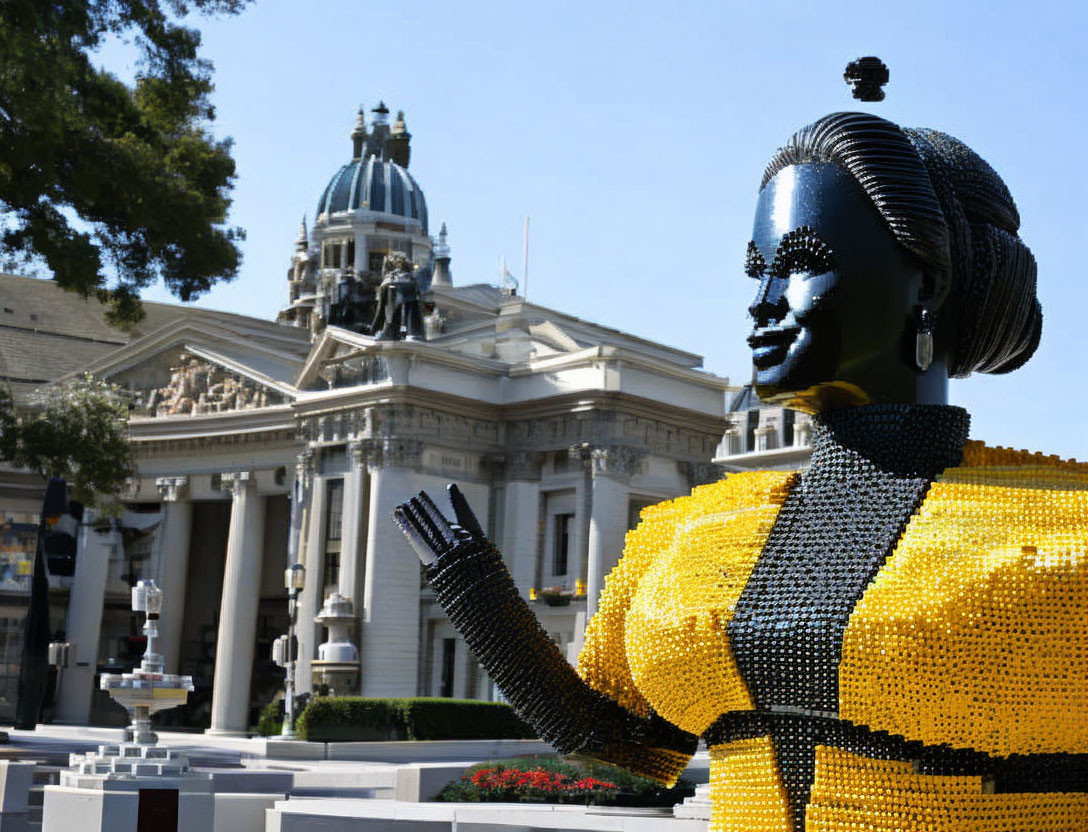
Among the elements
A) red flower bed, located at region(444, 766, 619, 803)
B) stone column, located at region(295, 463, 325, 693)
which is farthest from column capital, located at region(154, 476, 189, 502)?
red flower bed, located at region(444, 766, 619, 803)

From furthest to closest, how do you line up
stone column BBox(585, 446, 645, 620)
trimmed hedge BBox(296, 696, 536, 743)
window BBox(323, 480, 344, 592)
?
window BBox(323, 480, 344, 592) → stone column BBox(585, 446, 645, 620) → trimmed hedge BBox(296, 696, 536, 743)

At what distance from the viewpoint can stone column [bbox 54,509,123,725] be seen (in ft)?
155

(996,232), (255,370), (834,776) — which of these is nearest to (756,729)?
(834,776)

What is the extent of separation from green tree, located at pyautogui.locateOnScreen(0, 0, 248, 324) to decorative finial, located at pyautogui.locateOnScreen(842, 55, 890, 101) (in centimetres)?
1340

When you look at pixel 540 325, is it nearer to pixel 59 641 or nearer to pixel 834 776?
pixel 59 641

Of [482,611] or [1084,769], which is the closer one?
[1084,769]

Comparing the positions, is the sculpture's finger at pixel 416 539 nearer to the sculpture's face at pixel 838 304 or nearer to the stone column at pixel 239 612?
the sculpture's face at pixel 838 304

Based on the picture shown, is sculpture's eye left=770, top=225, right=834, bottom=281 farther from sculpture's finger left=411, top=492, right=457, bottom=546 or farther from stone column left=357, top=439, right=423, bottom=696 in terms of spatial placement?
stone column left=357, top=439, right=423, bottom=696

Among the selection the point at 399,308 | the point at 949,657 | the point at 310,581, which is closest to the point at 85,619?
the point at 310,581

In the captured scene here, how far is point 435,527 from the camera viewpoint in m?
4.23

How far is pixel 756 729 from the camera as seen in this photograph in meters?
3.68

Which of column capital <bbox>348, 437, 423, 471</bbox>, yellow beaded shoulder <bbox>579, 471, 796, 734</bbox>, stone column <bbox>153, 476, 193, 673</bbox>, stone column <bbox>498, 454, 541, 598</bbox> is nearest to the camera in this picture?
yellow beaded shoulder <bbox>579, 471, 796, 734</bbox>

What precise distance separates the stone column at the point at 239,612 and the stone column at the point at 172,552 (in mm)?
2432

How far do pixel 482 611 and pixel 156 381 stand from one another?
149ft
